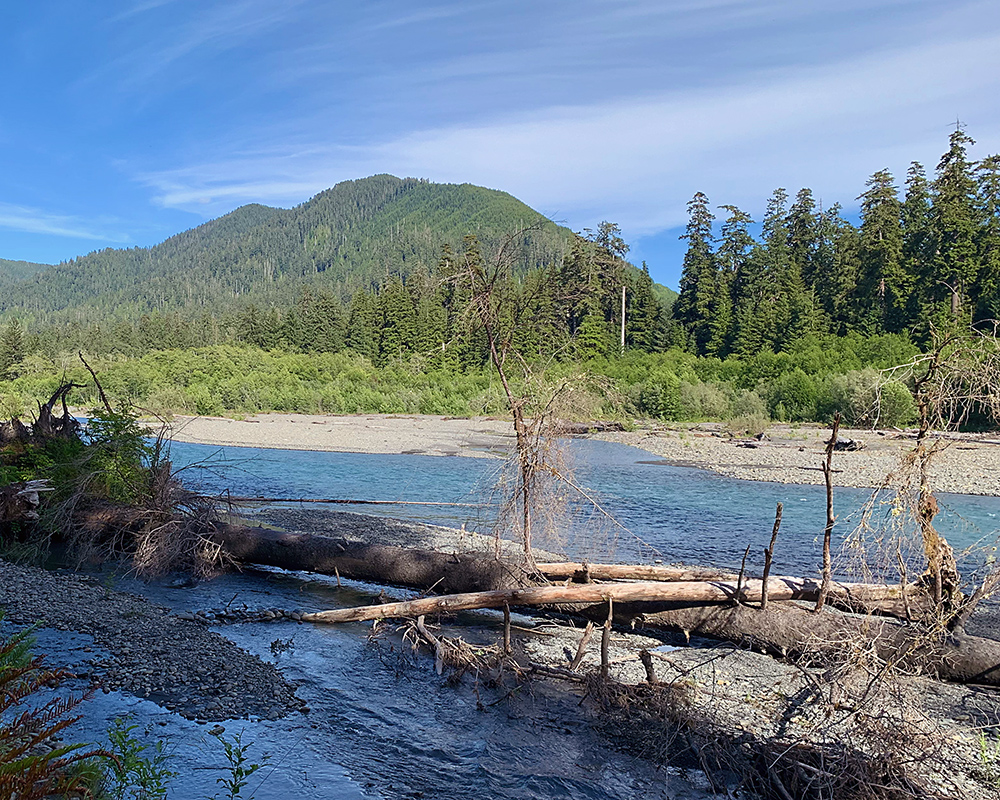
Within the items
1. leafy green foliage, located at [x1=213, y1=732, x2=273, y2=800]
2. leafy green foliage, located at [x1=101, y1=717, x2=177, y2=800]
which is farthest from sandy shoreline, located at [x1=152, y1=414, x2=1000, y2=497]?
leafy green foliage, located at [x1=101, y1=717, x2=177, y2=800]

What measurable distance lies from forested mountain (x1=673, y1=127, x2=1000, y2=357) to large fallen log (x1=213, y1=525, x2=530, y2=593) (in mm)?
38731

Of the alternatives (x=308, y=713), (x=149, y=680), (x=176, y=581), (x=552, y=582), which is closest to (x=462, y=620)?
(x=552, y=582)

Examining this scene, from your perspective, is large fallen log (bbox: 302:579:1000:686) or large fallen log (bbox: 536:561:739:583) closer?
large fallen log (bbox: 302:579:1000:686)

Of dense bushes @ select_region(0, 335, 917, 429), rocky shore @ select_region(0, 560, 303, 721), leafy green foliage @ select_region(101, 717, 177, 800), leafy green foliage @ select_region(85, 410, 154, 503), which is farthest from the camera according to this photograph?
dense bushes @ select_region(0, 335, 917, 429)

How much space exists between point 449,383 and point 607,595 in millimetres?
51064

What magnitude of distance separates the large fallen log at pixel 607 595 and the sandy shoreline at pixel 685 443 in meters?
11.7

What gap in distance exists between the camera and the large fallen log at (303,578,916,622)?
9.21 metres

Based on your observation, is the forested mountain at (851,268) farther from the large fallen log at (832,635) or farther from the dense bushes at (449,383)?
the large fallen log at (832,635)

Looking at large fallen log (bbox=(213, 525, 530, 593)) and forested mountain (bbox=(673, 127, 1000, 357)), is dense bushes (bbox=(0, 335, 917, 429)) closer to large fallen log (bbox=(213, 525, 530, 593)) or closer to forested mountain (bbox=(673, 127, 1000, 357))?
forested mountain (bbox=(673, 127, 1000, 357))

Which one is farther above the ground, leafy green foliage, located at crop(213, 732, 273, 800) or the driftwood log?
the driftwood log

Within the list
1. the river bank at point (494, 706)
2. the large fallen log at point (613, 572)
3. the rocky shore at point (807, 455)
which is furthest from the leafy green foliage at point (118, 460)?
the rocky shore at point (807, 455)

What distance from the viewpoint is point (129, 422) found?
14125 mm

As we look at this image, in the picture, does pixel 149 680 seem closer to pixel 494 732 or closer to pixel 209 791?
pixel 209 791

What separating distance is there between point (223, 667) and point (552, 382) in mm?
5573
